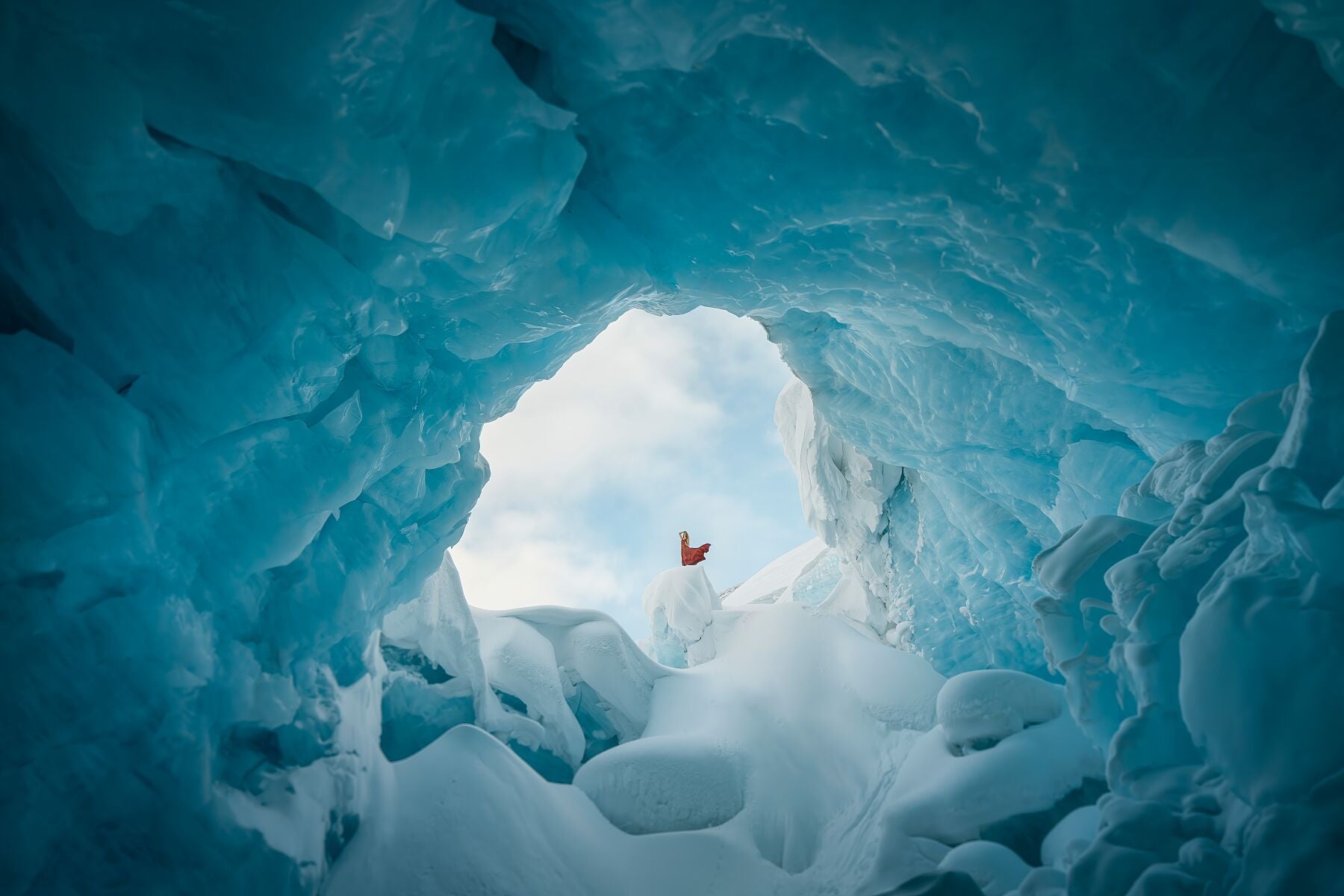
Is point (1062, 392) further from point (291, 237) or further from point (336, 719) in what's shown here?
point (336, 719)

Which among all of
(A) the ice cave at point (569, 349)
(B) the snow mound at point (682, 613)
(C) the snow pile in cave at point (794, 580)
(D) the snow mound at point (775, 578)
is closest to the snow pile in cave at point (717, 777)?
(A) the ice cave at point (569, 349)

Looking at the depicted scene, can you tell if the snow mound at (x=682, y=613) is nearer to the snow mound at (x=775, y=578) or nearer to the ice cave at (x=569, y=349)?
the snow mound at (x=775, y=578)

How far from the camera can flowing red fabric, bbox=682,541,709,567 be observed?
15547mm

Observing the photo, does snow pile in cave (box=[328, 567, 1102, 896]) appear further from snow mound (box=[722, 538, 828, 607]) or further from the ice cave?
snow mound (box=[722, 538, 828, 607])

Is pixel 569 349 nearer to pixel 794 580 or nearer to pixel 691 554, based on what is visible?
pixel 691 554

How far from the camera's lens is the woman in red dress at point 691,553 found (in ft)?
51.0

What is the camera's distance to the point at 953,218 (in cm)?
443

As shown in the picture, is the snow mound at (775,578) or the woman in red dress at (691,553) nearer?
the woman in red dress at (691,553)

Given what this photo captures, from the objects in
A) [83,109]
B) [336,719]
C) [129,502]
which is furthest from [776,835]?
[83,109]

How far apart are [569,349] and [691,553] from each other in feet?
32.9

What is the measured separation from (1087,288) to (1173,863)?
10.7ft

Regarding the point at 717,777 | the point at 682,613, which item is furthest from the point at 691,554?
the point at 717,777

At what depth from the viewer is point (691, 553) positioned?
15.7 meters

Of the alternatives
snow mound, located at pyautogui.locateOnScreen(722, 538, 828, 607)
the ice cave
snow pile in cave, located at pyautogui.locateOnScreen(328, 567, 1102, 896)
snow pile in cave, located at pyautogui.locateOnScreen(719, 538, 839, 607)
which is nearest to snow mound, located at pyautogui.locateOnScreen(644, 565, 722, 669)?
snow pile in cave, located at pyautogui.locateOnScreen(719, 538, 839, 607)
